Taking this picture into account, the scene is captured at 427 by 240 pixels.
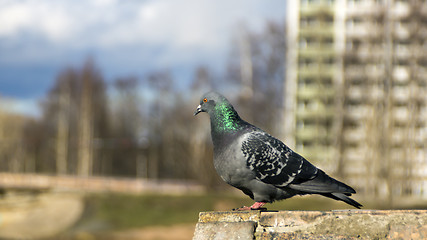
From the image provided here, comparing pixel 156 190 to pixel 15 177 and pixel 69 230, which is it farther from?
pixel 15 177

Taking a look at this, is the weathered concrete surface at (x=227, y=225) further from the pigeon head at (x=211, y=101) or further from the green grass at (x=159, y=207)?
the green grass at (x=159, y=207)

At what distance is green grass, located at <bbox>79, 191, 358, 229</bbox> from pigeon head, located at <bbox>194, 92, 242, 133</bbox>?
83.7 ft

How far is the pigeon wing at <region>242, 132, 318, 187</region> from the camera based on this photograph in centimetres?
406

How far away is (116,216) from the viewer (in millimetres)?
31297

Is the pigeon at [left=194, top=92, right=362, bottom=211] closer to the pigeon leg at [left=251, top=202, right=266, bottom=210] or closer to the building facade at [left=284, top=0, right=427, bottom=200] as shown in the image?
the pigeon leg at [left=251, top=202, right=266, bottom=210]

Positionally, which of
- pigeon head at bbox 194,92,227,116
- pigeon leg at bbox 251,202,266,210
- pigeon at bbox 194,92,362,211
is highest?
pigeon head at bbox 194,92,227,116

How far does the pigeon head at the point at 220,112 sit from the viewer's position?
164 inches

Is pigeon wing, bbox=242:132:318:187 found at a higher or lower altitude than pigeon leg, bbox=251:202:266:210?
higher

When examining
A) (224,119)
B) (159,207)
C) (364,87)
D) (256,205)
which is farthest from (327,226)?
(364,87)

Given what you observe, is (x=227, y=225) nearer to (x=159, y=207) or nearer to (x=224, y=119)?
(x=224, y=119)

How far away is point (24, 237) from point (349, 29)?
3993cm

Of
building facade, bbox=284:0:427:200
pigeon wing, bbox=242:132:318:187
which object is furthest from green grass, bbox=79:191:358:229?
pigeon wing, bbox=242:132:318:187

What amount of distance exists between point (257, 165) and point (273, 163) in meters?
0.16

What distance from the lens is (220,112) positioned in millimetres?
4164
